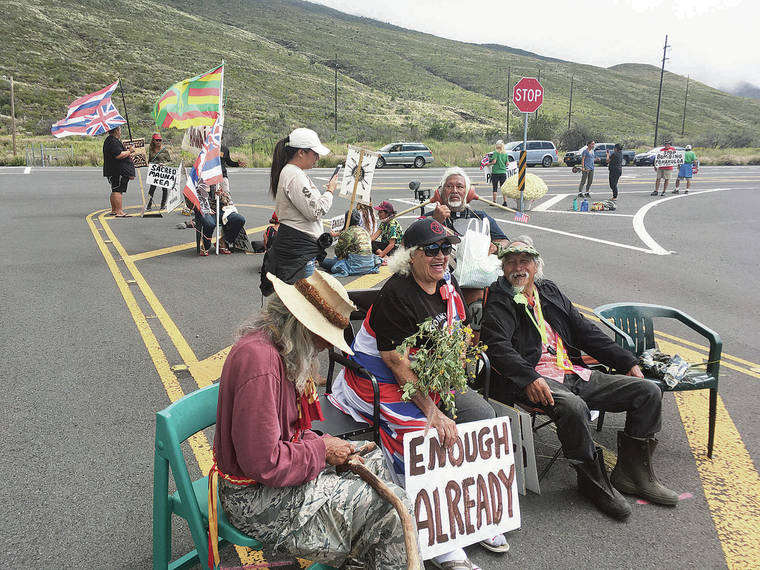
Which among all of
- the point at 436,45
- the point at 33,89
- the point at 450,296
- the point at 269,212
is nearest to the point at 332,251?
the point at 269,212

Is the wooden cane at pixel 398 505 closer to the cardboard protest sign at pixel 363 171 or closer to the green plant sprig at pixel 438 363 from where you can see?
the green plant sprig at pixel 438 363

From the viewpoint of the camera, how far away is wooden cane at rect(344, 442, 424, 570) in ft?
7.54

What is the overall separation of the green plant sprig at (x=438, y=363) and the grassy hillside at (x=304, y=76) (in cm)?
4368

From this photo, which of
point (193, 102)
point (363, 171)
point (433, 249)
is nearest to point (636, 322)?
point (433, 249)

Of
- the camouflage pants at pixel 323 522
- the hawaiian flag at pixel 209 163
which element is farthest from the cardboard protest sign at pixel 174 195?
the camouflage pants at pixel 323 522

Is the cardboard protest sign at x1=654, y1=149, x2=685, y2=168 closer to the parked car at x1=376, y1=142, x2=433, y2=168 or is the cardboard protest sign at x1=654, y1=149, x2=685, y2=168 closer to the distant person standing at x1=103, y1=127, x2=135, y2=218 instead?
the parked car at x1=376, y1=142, x2=433, y2=168

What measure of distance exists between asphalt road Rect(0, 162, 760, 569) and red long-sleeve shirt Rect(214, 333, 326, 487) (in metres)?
1.12

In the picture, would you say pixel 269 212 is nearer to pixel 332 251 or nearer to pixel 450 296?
pixel 332 251

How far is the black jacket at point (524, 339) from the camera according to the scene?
373cm

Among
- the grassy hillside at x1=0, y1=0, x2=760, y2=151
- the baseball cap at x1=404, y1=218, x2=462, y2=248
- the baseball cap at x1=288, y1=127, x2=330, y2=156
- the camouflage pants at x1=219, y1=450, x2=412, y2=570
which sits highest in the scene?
the grassy hillside at x1=0, y1=0, x2=760, y2=151

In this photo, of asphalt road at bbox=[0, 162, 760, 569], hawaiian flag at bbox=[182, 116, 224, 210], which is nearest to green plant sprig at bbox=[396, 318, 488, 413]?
asphalt road at bbox=[0, 162, 760, 569]

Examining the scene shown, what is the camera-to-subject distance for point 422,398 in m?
3.27

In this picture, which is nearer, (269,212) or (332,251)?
(332,251)

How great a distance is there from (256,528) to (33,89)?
5896 centimetres
